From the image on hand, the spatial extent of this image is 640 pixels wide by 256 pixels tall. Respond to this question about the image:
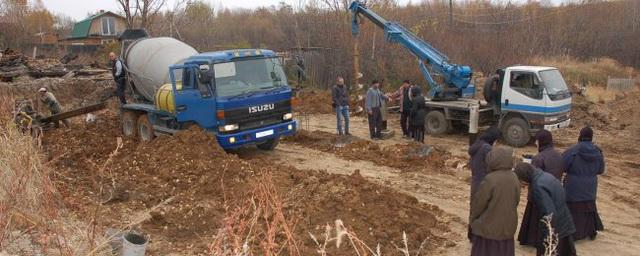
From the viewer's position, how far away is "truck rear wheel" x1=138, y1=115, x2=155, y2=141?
12375mm

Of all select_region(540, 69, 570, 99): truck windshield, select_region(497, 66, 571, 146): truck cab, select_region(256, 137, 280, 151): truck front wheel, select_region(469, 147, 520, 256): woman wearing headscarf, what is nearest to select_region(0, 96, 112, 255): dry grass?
select_region(469, 147, 520, 256): woman wearing headscarf

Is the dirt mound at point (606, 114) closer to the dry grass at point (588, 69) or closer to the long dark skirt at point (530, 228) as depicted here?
the dry grass at point (588, 69)

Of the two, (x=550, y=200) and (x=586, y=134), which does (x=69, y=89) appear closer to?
(x=586, y=134)

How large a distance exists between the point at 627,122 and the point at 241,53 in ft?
38.4

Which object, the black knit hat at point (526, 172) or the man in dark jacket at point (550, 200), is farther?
the black knit hat at point (526, 172)

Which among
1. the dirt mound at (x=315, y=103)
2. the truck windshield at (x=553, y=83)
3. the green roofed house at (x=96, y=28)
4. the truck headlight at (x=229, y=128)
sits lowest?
the dirt mound at (x=315, y=103)

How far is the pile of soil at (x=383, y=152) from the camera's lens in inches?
432

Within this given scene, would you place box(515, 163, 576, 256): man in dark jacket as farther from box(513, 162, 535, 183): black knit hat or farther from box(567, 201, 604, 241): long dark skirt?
box(567, 201, 604, 241): long dark skirt

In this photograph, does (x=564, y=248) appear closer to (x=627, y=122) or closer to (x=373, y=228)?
(x=373, y=228)

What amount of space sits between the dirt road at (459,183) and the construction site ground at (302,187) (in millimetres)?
21

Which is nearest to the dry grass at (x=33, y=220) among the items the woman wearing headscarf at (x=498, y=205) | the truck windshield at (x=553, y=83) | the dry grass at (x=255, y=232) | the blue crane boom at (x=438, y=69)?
the dry grass at (x=255, y=232)

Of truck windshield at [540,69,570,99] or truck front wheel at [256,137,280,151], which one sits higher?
truck windshield at [540,69,570,99]

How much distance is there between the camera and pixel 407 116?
13633 mm

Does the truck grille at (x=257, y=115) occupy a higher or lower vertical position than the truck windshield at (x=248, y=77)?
lower
